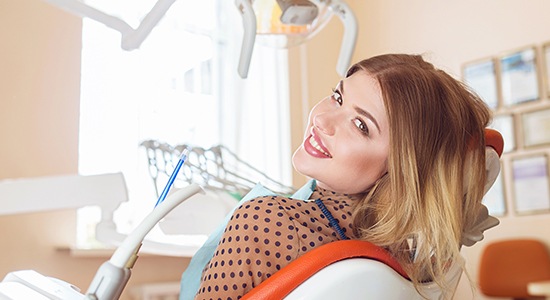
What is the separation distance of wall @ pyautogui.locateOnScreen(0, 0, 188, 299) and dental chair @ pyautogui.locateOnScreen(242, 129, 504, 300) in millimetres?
1871

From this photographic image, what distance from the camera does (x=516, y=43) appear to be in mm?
3525

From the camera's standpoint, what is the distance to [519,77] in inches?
139

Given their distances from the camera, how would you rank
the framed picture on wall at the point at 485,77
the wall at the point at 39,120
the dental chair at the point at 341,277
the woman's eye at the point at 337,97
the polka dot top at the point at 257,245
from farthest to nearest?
1. the framed picture on wall at the point at 485,77
2. the wall at the point at 39,120
3. the woman's eye at the point at 337,97
4. the polka dot top at the point at 257,245
5. the dental chair at the point at 341,277

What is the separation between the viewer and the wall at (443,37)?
136 inches

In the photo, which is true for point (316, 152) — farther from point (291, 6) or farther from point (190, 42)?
point (190, 42)

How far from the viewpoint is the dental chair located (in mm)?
836

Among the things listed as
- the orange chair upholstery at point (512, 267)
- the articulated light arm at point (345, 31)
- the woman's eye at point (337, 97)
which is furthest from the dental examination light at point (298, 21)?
the orange chair upholstery at point (512, 267)

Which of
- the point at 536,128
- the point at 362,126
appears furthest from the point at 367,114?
the point at 536,128

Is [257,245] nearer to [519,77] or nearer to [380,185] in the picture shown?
[380,185]

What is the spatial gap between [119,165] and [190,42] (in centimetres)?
74

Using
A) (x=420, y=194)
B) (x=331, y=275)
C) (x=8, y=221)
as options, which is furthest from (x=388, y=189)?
(x=8, y=221)

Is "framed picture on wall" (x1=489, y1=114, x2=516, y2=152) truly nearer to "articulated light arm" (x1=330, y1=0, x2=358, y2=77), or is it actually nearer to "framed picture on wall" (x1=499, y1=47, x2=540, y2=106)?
"framed picture on wall" (x1=499, y1=47, x2=540, y2=106)

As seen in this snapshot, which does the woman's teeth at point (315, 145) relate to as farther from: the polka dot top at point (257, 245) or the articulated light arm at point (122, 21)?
the articulated light arm at point (122, 21)

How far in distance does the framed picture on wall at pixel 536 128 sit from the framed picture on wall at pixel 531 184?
0.08m
